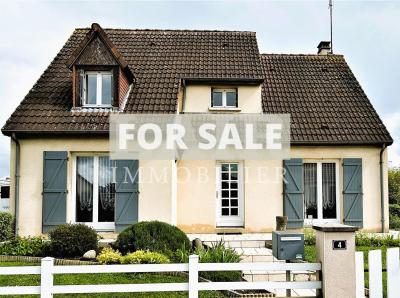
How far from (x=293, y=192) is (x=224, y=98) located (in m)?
4.49

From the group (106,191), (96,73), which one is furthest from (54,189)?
(96,73)

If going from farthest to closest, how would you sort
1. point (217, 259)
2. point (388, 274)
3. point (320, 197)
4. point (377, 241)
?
point (320, 197) → point (377, 241) → point (217, 259) → point (388, 274)

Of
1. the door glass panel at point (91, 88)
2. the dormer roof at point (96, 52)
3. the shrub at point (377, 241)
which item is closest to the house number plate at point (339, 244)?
the shrub at point (377, 241)

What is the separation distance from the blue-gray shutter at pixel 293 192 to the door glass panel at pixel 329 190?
3.37 ft

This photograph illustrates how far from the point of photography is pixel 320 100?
15320 mm

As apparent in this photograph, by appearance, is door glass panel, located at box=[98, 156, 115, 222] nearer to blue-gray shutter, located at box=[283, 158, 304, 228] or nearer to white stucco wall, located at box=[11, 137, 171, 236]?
white stucco wall, located at box=[11, 137, 171, 236]

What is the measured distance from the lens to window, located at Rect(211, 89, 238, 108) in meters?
15.1

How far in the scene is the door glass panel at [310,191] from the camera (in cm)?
1400

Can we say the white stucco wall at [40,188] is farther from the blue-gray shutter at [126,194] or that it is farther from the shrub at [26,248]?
the shrub at [26,248]

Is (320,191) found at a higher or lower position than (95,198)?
higher

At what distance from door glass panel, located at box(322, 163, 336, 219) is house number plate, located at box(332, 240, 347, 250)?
8.19 metres

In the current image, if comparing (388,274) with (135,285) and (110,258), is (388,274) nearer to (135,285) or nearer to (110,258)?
(135,285)

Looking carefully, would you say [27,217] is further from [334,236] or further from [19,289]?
[334,236]

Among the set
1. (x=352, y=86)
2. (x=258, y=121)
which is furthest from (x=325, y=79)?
(x=258, y=121)
